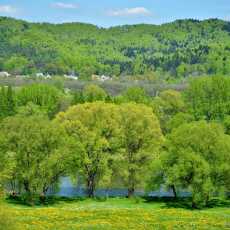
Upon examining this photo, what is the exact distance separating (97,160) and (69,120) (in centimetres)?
904

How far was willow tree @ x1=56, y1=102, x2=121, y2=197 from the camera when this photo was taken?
8150 centimetres

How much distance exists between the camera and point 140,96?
518 feet

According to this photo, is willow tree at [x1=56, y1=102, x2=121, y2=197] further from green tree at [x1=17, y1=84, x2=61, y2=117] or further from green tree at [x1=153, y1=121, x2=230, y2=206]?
green tree at [x1=17, y1=84, x2=61, y2=117]

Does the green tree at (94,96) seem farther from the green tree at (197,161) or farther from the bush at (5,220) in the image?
the bush at (5,220)

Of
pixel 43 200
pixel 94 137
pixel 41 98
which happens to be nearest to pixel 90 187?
pixel 94 137

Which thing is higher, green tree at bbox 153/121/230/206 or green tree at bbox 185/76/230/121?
green tree at bbox 185/76/230/121

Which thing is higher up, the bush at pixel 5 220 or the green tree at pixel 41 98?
the green tree at pixel 41 98

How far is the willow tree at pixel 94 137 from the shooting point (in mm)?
81500

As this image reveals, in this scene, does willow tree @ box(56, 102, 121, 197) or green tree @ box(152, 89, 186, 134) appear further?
green tree @ box(152, 89, 186, 134)

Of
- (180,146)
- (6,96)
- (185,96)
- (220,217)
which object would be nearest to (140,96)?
(185,96)

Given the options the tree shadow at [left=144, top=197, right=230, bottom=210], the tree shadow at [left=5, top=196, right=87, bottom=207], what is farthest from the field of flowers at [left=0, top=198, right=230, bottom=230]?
the tree shadow at [left=5, top=196, right=87, bottom=207]

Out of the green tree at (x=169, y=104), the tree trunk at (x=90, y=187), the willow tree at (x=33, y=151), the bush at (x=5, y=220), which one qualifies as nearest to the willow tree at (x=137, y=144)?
the tree trunk at (x=90, y=187)

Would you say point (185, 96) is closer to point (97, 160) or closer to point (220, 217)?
point (97, 160)

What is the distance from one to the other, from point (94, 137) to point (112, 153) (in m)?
5.17
